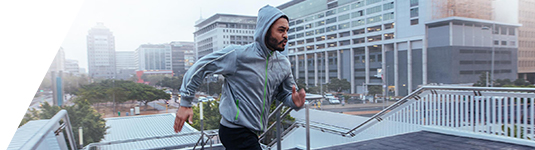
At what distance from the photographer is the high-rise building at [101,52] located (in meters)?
12.4

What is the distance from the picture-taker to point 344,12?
19.5m

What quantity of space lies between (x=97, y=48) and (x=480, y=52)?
19149 millimetres

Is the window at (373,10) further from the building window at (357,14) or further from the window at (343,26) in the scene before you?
the window at (343,26)

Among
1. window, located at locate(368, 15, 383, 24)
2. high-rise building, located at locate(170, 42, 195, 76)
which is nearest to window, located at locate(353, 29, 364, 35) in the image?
window, located at locate(368, 15, 383, 24)

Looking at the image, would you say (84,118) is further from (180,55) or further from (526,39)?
(526,39)

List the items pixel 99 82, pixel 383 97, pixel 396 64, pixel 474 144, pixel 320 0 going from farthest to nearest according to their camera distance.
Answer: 1. pixel 320 0
2. pixel 396 64
3. pixel 383 97
4. pixel 99 82
5. pixel 474 144

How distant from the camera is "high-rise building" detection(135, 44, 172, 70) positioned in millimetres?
13375

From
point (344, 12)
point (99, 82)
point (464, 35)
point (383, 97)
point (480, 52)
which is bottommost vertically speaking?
point (383, 97)

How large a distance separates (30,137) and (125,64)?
1322 cm

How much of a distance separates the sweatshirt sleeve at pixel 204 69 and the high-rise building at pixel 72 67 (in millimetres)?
11710

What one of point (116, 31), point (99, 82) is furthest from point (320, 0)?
point (99, 82)

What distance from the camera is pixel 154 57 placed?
13.7m

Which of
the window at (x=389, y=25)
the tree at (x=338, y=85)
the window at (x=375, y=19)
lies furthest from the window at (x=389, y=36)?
the tree at (x=338, y=85)

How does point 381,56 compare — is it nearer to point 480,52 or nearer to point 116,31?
point 480,52
